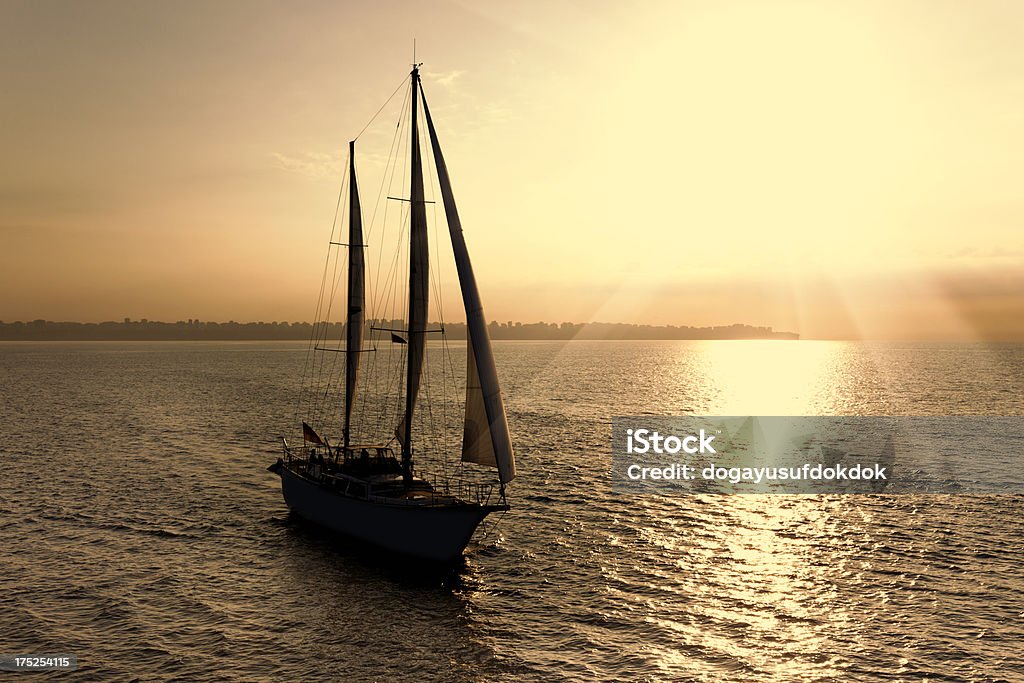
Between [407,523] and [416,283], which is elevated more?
[416,283]

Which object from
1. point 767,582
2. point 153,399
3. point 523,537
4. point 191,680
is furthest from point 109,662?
point 153,399

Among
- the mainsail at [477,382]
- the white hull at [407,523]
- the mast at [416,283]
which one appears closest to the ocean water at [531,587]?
the white hull at [407,523]

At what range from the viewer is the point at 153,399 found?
353 ft

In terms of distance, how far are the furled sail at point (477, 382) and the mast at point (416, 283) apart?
10.6ft

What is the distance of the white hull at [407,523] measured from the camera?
2864 centimetres

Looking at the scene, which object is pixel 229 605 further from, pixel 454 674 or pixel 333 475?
pixel 454 674

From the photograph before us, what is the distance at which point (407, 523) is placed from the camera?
97.2 feet

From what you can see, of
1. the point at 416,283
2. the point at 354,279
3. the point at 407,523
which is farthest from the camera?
the point at 354,279

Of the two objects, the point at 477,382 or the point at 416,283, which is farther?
the point at 416,283

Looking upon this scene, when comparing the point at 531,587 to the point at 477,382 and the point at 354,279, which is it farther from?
the point at 354,279

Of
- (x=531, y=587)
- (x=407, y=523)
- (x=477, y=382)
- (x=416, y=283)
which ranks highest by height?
(x=416, y=283)

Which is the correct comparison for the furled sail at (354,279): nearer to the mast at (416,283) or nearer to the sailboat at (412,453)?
the sailboat at (412,453)

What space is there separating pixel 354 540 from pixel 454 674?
13885 millimetres

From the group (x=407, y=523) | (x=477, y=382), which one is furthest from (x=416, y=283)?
(x=407, y=523)
